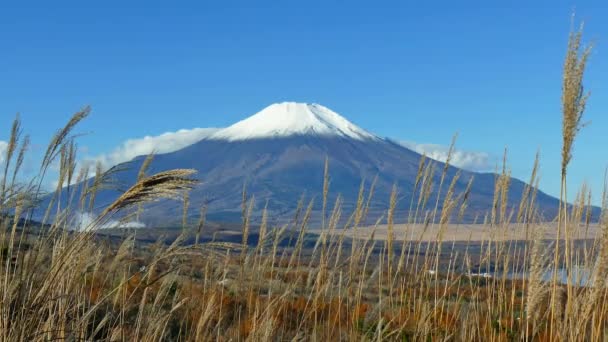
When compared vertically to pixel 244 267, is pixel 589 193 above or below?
above

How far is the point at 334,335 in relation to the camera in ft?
18.5

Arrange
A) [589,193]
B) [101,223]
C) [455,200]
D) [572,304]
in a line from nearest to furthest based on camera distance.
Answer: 1. [101,223]
2. [572,304]
3. [455,200]
4. [589,193]

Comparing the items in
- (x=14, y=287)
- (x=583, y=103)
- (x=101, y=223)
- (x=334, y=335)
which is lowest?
(x=334, y=335)

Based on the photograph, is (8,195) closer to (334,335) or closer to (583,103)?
(583,103)

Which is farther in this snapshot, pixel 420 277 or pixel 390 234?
pixel 420 277

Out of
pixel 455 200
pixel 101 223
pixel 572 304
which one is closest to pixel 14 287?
pixel 101 223

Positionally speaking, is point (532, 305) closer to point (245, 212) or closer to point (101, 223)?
point (101, 223)

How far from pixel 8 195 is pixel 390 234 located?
2.69m

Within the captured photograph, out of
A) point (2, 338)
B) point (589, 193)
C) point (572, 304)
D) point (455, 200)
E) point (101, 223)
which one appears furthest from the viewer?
point (589, 193)

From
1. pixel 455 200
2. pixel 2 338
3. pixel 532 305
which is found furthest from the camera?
pixel 455 200

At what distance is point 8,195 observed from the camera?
130 inches

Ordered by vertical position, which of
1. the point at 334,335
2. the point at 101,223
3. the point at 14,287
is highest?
the point at 101,223

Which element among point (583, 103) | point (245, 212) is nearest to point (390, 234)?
point (245, 212)

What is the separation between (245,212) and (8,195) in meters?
2.62
